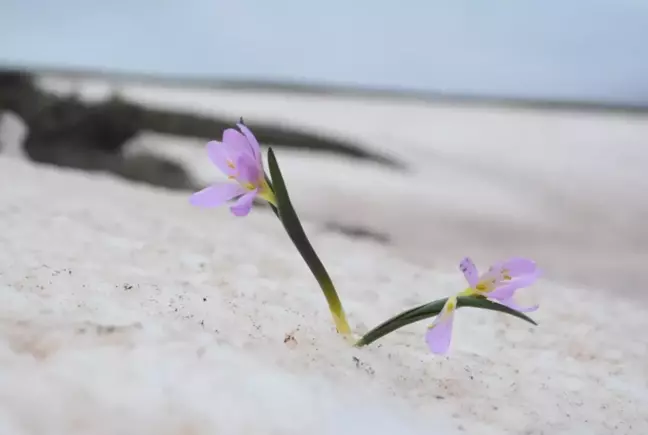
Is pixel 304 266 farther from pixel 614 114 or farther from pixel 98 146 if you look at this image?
pixel 614 114

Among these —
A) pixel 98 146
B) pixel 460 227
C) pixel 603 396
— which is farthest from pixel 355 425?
pixel 98 146

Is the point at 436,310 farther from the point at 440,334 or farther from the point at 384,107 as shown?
the point at 384,107

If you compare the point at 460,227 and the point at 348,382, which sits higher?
the point at 348,382

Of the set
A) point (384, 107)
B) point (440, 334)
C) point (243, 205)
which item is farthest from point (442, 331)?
point (384, 107)

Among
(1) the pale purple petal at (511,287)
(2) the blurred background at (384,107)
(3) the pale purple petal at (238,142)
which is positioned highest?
(3) the pale purple petal at (238,142)

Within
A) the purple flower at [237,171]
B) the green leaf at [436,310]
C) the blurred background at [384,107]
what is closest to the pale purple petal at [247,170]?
the purple flower at [237,171]

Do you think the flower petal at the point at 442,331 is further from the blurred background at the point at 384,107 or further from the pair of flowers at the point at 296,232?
the blurred background at the point at 384,107

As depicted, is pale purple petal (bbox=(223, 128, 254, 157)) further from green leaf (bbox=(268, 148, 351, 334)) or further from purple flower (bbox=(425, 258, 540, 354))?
purple flower (bbox=(425, 258, 540, 354))

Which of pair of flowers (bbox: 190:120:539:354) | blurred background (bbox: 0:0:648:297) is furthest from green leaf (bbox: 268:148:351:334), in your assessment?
blurred background (bbox: 0:0:648:297)
